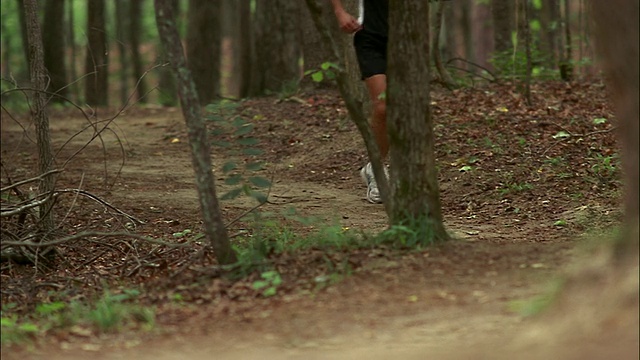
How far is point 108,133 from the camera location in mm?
14727

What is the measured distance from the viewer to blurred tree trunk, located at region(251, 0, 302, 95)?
51.6ft

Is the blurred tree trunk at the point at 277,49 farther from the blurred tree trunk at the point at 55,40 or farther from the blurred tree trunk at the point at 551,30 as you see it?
the blurred tree trunk at the point at 55,40

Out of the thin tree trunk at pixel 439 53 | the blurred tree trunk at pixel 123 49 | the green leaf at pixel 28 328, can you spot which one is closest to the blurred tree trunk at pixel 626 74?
the green leaf at pixel 28 328

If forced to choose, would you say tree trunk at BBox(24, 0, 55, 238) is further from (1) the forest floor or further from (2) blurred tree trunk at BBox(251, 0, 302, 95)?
(2) blurred tree trunk at BBox(251, 0, 302, 95)

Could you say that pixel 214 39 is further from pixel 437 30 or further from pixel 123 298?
pixel 123 298

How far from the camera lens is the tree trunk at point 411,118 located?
5.86 m

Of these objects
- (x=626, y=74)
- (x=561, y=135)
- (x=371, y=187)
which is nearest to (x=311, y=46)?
(x=561, y=135)

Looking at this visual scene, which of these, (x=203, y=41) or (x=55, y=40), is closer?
(x=203, y=41)

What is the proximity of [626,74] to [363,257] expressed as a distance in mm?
1875

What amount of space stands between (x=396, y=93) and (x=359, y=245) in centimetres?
99

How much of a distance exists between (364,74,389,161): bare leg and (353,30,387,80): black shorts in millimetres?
56

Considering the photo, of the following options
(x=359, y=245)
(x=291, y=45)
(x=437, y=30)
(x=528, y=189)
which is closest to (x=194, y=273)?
(x=359, y=245)

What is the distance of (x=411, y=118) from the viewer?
19.3 ft

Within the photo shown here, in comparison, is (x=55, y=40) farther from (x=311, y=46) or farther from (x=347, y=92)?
(x=347, y=92)
